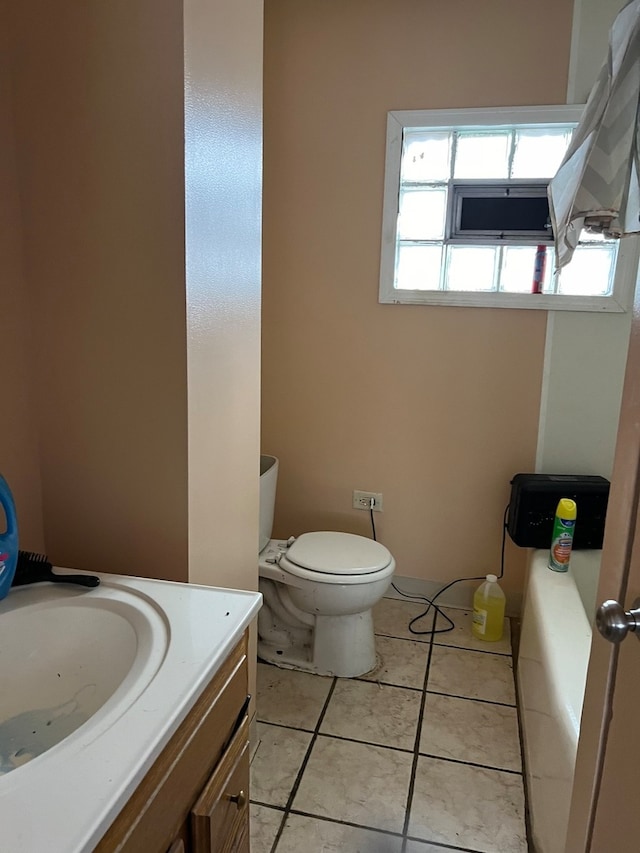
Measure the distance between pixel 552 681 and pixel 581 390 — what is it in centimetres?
128

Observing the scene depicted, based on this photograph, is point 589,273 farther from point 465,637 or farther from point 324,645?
point 324,645

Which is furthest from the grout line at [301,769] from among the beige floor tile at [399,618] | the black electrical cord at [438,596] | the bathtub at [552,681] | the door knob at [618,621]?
the door knob at [618,621]

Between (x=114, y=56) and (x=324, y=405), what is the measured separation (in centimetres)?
174

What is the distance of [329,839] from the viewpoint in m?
1.63

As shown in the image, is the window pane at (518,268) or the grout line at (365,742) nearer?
the grout line at (365,742)

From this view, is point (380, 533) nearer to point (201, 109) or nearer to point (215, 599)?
point (215, 599)

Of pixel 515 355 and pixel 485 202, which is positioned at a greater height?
pixel 485 202

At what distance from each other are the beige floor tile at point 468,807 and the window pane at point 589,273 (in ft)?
5.63

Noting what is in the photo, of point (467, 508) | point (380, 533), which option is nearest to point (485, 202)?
point (467, 508)

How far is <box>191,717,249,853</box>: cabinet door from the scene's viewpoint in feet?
3.26

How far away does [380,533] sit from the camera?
9.38 ft

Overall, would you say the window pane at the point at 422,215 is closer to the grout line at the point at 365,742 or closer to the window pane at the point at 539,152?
the window pane at the point at 539,152

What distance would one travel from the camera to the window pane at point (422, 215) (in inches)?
104

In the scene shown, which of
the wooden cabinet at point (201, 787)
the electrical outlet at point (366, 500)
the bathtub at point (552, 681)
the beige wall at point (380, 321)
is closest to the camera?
the wooden cabinet at point (201, 787)
